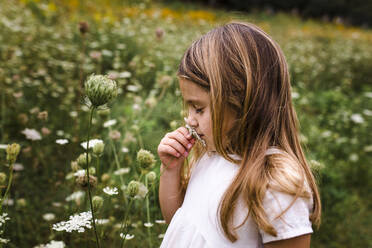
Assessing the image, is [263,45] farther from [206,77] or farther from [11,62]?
[11,62]

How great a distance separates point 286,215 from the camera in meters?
0.87

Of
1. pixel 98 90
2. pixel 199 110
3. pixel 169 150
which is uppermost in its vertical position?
pixel 98 90

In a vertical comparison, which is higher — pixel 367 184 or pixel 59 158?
pixel 59 158

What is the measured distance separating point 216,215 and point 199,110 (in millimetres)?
287

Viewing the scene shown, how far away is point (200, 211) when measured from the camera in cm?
105

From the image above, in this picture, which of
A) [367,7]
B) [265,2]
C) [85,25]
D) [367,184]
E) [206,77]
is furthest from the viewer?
[367,7]

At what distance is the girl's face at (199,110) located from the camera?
0.98 meters

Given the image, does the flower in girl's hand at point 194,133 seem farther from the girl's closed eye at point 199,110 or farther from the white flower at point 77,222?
the white flower at point 77,222

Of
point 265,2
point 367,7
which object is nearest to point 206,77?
point 265,2

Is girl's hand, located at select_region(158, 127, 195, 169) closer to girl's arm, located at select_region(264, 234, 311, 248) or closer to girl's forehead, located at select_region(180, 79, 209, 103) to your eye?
girl's forehead, located at select_region(180, 79, 209, 103)

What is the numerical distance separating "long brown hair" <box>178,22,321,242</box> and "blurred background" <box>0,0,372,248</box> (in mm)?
239

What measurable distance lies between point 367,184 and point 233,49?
2.01m

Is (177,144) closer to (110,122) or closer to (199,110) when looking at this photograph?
(199,110)

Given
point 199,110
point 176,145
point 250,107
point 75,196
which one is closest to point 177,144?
point 176,145
